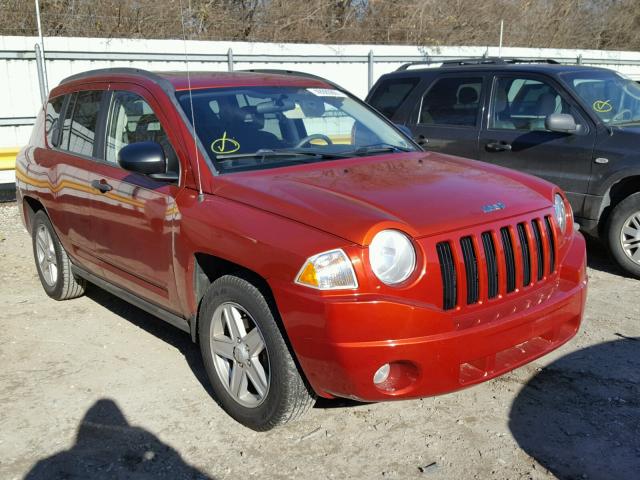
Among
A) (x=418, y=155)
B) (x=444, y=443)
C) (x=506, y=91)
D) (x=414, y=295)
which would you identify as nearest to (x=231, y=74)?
(x=418, y=155)

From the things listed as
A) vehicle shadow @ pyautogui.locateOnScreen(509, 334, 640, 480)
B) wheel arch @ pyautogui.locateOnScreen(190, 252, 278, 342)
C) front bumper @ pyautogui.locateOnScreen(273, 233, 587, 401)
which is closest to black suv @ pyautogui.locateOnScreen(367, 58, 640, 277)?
vehicle shadow @ pyautogui.locateOnScreen(509, 334, 640, 480)

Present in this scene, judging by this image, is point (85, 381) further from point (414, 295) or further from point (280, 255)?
point (414, 295)

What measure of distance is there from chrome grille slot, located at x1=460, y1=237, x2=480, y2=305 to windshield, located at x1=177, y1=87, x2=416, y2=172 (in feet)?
4.01

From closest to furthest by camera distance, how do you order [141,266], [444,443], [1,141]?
[444,443] < [141,266] < [1,141]

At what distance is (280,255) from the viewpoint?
3123 mm

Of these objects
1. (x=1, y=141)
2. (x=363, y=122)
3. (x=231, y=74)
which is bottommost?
(x=1, y=141)

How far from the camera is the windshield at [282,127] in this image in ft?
13.0

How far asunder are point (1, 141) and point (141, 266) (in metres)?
7.73

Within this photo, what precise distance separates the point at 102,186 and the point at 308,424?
2.04 m

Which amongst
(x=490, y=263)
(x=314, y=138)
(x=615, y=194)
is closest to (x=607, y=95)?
(x=615, y=194)

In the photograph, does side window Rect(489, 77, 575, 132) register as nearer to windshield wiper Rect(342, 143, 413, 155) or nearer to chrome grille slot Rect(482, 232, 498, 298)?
windshield wiper Rect(342, 143, 413, 155)

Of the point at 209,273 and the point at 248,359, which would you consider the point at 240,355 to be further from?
the point at 209,273

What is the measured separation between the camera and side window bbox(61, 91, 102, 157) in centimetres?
481

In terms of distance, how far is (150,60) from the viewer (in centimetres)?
1173
